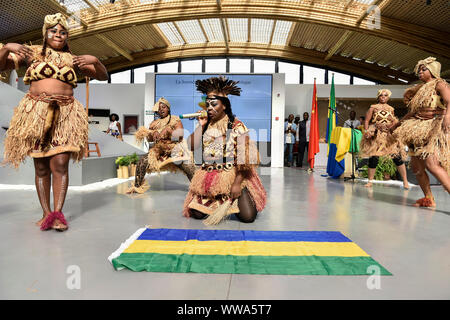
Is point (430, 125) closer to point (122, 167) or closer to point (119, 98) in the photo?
point (122, 167)

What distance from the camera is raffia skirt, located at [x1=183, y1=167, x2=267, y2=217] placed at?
8.43 ft

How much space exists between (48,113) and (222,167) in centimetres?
135

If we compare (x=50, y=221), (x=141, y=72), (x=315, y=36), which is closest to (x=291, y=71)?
(x=315, y=36)

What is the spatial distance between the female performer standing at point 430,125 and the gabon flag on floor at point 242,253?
157 cm

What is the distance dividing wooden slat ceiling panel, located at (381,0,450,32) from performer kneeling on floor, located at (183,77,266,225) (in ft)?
28.0

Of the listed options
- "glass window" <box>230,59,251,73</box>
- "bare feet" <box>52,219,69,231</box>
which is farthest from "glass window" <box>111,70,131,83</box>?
"bare feet" <box>52,219,69,231</box>

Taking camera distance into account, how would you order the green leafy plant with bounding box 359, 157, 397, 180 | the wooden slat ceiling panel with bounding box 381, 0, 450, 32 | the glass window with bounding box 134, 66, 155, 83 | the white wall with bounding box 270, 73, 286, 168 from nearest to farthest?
the green leafy plant with bounding box 359, 157, 397, 180, the wooden slat ceiling panel with bounding box 381, 0, 450, 32, the white wall with bounding box 270, 73, 286, 168, the glass window with bounding box 134, 66, 155, 83

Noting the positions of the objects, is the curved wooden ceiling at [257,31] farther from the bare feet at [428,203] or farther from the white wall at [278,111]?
the bare feet at [428,203]

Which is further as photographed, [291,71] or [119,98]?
[291,71]

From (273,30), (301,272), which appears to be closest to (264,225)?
(301,272)

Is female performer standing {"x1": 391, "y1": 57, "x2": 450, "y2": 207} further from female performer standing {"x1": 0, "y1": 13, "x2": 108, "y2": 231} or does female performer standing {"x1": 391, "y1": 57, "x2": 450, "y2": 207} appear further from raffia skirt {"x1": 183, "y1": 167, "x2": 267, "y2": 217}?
female performer standing {"x1": 0, "y1": 13, "x2": 108, "y2": 231}

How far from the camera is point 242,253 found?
1.80 metres
